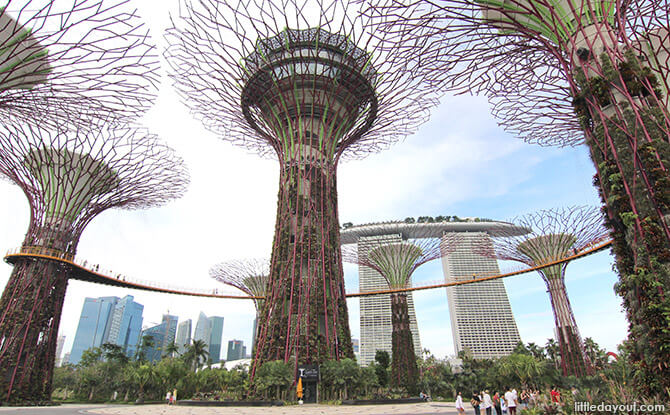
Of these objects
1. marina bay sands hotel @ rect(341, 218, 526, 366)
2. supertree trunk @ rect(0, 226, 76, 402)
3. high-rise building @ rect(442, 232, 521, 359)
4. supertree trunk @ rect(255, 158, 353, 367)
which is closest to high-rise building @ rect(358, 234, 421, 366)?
marina bay sands hotel @ rect(341, 218, 526, 366)

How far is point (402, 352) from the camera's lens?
106ft

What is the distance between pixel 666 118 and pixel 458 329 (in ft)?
317

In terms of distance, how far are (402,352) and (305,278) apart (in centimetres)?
1558

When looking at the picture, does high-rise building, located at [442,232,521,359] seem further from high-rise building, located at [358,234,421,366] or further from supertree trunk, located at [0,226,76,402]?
supertree trunk, located at [0,226,76,402]

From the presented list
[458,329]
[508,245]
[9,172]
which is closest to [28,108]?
[9,172]

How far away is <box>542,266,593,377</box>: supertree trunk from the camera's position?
30217 millimetres

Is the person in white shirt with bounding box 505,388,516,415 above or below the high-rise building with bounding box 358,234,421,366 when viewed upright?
below

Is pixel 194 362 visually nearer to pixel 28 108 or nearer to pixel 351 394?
pixel 351 394

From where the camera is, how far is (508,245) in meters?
32.9

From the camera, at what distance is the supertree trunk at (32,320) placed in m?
21.6

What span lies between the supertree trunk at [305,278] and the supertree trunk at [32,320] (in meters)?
14.2

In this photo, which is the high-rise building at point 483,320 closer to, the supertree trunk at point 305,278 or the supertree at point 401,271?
the supertree at point 401,271

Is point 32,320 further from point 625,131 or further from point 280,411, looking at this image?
point 625,131

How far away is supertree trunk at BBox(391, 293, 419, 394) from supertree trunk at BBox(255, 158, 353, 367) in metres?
12.9
